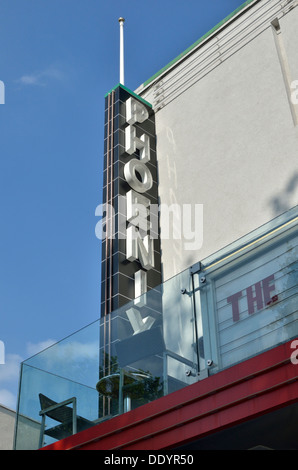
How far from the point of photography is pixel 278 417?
19.4ft

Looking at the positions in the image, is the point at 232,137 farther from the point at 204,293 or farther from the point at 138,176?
→ the point at 204,293

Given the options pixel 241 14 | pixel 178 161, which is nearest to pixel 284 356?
pixel 178 161

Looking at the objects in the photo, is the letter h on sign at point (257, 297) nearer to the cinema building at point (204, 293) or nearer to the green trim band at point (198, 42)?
the cinema building at point (204, 293)

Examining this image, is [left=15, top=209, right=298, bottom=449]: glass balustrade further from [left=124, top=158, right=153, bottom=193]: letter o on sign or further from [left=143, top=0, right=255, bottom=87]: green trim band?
[left=143, top=0, right=255, bottom=87]: green trim band

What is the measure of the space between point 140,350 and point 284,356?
2.09 m

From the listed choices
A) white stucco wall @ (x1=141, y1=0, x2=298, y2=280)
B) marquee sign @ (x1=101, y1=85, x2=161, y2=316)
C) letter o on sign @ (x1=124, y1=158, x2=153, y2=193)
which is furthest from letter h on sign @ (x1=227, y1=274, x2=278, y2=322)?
letter o on sign @ (x1=124, y1=158, x2=153, y2=193)

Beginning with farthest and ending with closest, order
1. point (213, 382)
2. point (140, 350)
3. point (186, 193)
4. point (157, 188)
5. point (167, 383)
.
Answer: point (157, 188) < point (186, 193) < point (140, 350) < point (167, 383) < point (213, 382)

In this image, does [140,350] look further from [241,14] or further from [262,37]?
[241,14]

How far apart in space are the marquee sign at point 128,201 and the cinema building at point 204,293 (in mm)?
46

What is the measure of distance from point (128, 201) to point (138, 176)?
995 millimetres

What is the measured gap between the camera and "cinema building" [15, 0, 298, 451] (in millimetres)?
6254

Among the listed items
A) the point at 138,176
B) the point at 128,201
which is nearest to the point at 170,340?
the point at 128,201

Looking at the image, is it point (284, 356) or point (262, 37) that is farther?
point (262, 37)
